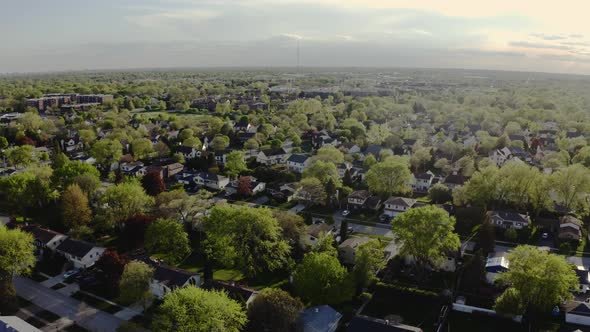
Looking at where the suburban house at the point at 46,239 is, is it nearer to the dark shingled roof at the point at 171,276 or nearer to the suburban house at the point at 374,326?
the dark shingled roof at the point at 171,276

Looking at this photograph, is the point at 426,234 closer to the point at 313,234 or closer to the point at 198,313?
the point at 313,234

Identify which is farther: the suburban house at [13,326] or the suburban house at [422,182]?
the suburban house at [422,182]

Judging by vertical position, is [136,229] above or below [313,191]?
below

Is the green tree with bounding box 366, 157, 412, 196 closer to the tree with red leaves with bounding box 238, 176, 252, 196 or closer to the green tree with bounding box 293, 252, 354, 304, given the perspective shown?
the tree with red leaves with bounding box 238, 176, 252, 196

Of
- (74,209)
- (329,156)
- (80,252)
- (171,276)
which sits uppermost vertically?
(329,156)

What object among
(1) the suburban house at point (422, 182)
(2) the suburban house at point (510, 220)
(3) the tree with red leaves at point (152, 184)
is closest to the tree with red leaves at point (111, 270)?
(3) the tree with red leaves at point (152, 184)

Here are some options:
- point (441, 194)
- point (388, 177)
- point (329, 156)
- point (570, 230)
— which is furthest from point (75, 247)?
point (570, 230)
